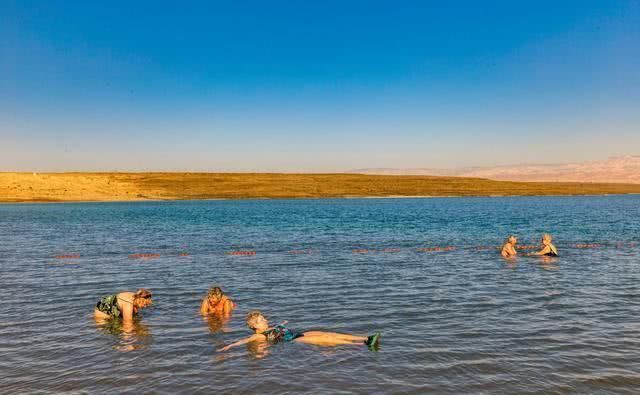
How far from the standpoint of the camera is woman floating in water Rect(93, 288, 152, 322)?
19.2 metres

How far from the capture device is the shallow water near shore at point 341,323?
13055mm

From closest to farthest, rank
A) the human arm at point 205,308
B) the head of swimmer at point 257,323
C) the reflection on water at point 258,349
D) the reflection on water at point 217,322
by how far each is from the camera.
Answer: the reflection on water at point 258,349 → the head of swimmer at point 257,323 → the reflection on water at point 217,322 → the human arm at point 205,308

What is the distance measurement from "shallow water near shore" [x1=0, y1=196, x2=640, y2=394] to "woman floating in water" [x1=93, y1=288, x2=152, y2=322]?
56 cm

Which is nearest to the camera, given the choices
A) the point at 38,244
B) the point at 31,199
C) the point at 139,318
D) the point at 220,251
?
the point at 139,318

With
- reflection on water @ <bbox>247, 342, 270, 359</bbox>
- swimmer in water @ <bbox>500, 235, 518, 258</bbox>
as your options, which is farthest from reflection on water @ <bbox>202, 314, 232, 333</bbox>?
swimmer in water @ <bbox>500, 235, 518, 258</bbox>

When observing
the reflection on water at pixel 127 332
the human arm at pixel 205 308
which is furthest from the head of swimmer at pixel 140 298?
the human arm at pixel 205 308

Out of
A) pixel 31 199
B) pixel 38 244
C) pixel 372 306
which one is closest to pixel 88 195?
pixel 31 199

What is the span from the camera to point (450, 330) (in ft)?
56.6

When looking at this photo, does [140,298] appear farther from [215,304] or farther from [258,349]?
[258,349]

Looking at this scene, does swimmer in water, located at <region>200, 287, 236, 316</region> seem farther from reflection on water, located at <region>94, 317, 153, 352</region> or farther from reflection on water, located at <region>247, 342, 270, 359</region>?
reflection on water, located at <region>247, 342, 270, 359</region>

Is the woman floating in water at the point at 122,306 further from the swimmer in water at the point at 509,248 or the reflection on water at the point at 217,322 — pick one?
the swimmer in water at the point at 509,248

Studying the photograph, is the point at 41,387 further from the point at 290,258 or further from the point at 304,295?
the point at 290,258

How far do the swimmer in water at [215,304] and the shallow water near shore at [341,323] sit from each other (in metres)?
0.68

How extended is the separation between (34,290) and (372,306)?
57.7 feet
